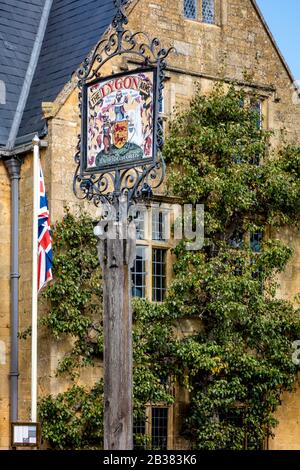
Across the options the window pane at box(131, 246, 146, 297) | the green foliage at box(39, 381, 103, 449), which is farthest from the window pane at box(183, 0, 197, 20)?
the green foliage at box(39, 381, 103, 449)

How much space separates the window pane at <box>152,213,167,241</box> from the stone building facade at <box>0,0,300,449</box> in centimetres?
152

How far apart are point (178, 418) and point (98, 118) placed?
25.5ft

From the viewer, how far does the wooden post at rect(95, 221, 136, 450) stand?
64.2 ft

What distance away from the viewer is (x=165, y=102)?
1112 inches

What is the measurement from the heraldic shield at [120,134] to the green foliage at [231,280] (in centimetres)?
625

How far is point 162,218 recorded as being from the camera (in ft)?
91.4

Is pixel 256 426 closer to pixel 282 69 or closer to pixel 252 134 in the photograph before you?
pixel 252 134

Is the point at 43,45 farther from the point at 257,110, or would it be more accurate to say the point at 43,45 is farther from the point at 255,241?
the point at 255,241

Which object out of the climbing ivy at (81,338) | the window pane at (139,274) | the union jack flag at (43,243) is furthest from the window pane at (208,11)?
the union jack flag at (43,243)

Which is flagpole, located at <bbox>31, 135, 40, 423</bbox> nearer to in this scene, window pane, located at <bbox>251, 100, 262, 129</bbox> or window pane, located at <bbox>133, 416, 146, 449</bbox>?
window pane, located at <bbox>133, 416, 146, 449</bbox>

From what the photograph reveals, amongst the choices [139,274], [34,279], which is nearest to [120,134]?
[34,279]

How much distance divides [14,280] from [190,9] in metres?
6.53

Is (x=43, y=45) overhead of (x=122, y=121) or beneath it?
overhead

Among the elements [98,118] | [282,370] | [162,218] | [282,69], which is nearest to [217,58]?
[282,69]
